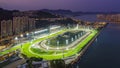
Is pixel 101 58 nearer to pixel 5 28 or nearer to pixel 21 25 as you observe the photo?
pixel 5 28

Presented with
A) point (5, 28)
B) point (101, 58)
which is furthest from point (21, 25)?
point (101, 58)

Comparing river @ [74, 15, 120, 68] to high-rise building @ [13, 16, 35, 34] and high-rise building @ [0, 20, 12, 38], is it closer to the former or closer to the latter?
high-rise building @ [0, 20, 12, 38]

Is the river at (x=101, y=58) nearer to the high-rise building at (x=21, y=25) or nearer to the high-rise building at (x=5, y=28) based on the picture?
the high-rise building at (x=5, y=28)

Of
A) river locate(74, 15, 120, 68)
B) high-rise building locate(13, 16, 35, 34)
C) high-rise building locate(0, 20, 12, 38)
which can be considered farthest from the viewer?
high-rise building locate(13, 16, 35, 34)

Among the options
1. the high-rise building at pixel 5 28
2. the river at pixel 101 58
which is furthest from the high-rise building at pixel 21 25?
the river at pixel 101 58

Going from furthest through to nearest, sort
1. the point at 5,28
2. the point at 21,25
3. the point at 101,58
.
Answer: the point at 21,25 → the point at 5,28 → the point at 101,58

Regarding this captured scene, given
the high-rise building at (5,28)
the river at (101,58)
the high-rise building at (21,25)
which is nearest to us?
the river at (101,58)

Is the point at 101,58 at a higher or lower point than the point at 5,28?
lower

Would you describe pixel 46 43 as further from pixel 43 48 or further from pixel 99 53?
pixel 99 53

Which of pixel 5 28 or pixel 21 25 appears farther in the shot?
pixel 21 25

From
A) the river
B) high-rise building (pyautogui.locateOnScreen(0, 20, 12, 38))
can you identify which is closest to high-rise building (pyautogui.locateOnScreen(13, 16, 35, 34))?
high-rise building (pyautogui.locateOnScreen(0, 20, 12, 38))

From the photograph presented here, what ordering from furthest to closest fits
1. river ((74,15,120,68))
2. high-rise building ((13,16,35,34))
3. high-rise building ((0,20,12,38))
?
high-rise building ((13,16,35,34)), high-rise building ((0,20,12,38)), river ((74,15,120,68))

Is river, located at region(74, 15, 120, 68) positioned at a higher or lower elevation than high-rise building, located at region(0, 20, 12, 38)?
lower
